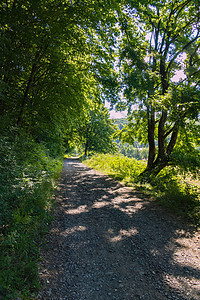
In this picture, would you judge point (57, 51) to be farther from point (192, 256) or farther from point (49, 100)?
point (192, 256)

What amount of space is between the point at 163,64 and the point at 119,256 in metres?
8.52

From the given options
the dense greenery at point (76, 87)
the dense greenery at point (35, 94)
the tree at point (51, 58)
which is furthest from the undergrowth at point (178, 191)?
the tree at point (51, 58)

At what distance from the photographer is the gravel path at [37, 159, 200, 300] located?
8.10 feet

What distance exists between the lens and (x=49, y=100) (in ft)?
31.1

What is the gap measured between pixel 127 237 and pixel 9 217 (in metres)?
2.50

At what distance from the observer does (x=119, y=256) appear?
322 centimetres

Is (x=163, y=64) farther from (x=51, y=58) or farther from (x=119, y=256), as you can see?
(x=119, y=256)

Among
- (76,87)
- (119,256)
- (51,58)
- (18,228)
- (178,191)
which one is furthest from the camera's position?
(76,87)

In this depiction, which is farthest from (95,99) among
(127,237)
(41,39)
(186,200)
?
(127,237)

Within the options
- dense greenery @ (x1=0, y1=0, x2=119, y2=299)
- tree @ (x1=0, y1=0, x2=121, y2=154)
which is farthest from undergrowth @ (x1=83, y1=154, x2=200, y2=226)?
tree @ (x1=0, y1=0, x2=121, y2=154)

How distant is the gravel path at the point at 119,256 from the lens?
247 cm

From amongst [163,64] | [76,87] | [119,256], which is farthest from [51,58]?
[119,256]

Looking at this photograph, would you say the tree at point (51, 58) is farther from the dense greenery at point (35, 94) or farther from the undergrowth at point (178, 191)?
the undergrowth at point (178, 191)

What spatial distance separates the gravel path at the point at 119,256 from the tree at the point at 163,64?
310 cm
